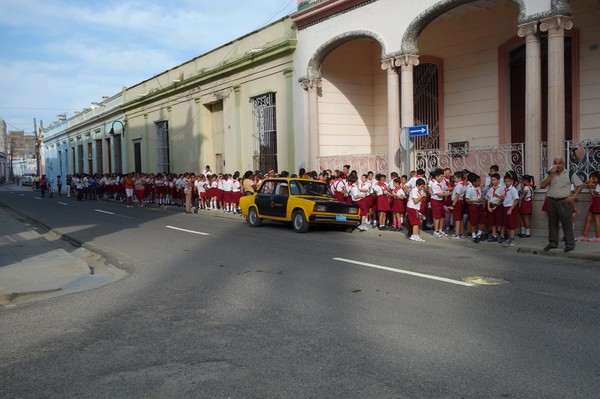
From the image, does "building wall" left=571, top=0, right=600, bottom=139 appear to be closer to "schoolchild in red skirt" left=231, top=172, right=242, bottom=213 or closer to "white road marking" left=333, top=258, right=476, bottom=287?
"white road marking" left=333, top=258, right=476, bottom=287

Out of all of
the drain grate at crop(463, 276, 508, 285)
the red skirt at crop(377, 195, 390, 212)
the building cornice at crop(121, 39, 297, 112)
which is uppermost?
the building cornice at crop(121, 39, 297, 112)

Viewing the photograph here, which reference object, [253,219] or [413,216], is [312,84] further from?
[413,216]

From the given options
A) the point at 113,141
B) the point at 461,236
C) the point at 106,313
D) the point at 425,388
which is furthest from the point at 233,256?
the point at 113,141

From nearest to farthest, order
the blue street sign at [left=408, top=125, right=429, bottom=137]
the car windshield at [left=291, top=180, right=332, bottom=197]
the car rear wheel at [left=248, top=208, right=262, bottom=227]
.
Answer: the blue street sign at [left=408, top=125, right=429, bottom=137] < the car windshield at [left=291, top=180, right=332, bottom=197] < the car rear wheel at [left=248, top=208, right=262, bottom=227]

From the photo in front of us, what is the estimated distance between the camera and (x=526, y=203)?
12352mm

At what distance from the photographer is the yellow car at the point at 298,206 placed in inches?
561

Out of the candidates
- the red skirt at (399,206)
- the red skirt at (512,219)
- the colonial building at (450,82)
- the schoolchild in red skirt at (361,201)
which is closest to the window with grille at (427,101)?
the colonial building at (450,82)

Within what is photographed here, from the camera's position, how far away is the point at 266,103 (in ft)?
78.2

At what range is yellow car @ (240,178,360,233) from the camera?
14.2 metres

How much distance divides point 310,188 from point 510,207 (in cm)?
564

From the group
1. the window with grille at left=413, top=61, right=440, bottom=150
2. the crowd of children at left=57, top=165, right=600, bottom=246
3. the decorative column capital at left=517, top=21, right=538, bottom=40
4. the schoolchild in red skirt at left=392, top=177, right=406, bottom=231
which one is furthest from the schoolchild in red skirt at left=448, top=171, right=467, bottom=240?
the window with grille at left=413, top=61, right=440, bottom=150

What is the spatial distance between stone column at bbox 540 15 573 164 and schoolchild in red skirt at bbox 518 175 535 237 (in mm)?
967

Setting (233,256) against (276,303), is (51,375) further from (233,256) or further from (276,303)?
(233,256)

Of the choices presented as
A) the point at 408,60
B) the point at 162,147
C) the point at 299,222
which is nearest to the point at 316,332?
the point at 299,222
